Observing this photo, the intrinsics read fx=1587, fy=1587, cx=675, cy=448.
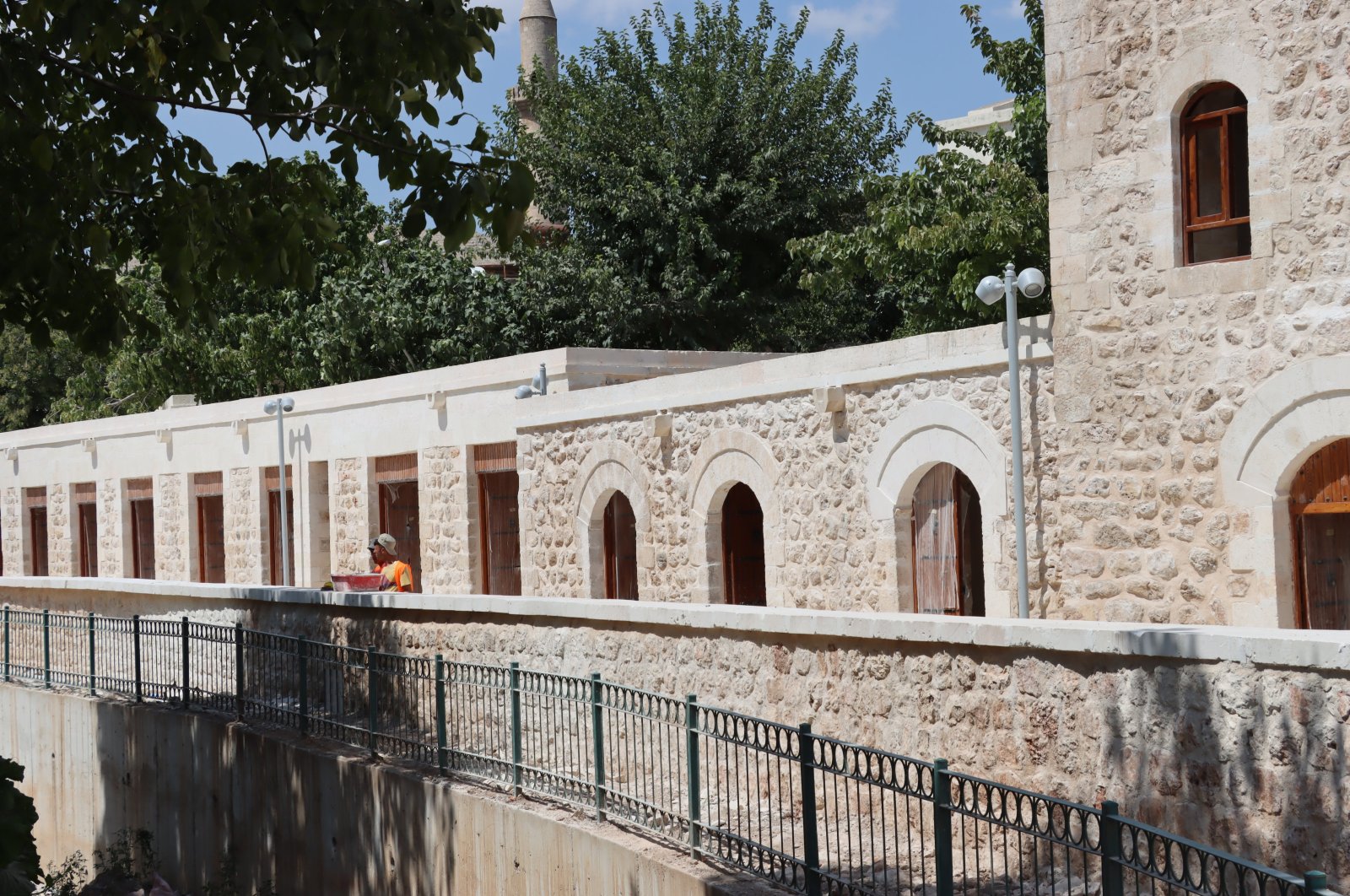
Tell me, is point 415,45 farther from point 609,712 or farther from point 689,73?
point 689,73

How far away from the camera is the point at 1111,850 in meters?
4.92

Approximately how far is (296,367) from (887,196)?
14761 mm

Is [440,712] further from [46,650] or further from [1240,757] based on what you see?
[46,650]

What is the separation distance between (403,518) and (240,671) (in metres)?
8.64

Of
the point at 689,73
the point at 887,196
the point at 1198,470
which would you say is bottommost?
the point at 1198,470

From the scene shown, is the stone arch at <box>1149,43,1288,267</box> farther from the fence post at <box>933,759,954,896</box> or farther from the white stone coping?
the fence post at <box>933,759,954,896</box>

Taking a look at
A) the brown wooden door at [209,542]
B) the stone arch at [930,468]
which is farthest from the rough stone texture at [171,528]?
the stone arch at [930,468]

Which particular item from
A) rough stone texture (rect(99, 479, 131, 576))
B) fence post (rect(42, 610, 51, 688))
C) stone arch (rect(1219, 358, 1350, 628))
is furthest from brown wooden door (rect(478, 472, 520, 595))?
stone arch (rect(1219, 358, 1350, 628))

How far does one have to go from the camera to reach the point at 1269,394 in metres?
10.4

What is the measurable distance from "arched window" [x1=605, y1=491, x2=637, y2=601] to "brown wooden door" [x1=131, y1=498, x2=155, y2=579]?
12.8 m

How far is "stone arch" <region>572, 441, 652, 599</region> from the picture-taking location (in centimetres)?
1719

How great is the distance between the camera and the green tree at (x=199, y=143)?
703 centimetres

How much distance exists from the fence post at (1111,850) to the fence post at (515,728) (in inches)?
208

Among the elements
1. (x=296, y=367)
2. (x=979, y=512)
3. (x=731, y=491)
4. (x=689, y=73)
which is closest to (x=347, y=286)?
(x=296, y=367)
